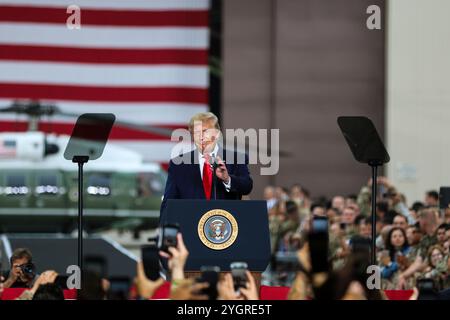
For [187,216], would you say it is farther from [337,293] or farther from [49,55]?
[49,55]

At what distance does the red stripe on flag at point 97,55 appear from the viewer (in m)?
26.9

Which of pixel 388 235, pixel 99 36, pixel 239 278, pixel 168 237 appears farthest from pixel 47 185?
pixel 239 278

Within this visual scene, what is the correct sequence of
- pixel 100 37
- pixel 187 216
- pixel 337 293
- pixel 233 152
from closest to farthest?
pixel 337 293, pixel 187 216, pixel 233 152, pixel 100 37

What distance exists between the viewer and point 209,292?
6055 mm

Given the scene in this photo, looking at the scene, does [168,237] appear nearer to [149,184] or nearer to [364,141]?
[364,141]

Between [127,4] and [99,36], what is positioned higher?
[127,4]

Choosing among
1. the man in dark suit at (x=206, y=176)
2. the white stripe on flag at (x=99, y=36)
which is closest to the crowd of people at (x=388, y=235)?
the man in dark suit at (x=206, y=176)

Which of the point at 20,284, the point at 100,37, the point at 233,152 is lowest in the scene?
the point at 20,284

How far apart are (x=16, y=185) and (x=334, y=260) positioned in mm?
20389

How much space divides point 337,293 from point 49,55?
74.0 feet

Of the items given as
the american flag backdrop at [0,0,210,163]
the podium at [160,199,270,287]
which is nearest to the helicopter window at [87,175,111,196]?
the american flag backdrop at [0,0,210,163]

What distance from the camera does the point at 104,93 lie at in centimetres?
2705

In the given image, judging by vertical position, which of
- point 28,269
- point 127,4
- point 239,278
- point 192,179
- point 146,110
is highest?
point 127,4
